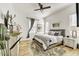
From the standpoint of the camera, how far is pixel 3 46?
6.23 feet

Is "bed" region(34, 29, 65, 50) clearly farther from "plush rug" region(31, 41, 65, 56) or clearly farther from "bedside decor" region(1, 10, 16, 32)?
"bedside decor" region(1, 10, 16, 32)

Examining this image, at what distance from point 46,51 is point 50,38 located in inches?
9.1

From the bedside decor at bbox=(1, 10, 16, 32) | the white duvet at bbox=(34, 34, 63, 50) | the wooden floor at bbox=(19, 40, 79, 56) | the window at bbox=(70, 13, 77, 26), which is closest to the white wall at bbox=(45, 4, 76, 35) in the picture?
the window at bbox=(70, 13, 77, 26)

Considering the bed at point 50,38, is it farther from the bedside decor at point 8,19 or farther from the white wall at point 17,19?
the bedside decor at point 8,19

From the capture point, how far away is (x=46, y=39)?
6.31 feet

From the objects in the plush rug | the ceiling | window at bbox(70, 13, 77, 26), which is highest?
the ceiling

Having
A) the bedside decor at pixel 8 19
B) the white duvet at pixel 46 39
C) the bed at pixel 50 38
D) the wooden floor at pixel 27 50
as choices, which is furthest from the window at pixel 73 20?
the bedside decor at pixel 8 19

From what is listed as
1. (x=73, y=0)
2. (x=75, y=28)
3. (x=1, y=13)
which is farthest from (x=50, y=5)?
(x=1, y=13)

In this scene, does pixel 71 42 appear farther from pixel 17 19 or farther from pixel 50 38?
pixel 17 19

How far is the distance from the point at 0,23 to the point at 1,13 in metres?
0.17

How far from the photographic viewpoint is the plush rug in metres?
1.92

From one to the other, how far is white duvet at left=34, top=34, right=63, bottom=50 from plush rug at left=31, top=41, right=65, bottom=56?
0.08 metres

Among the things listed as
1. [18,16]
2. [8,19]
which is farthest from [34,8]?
[8,19]

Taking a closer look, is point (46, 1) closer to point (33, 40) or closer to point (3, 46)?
point (33, 40)
